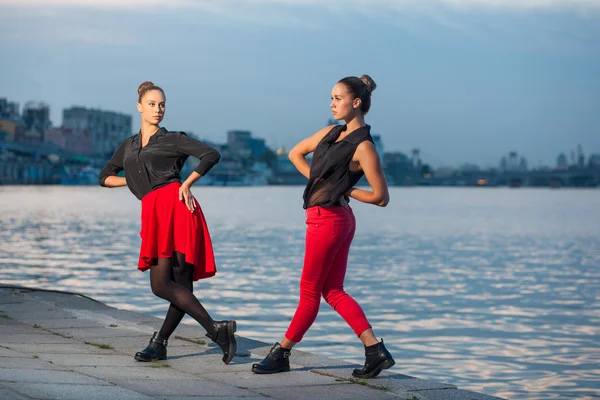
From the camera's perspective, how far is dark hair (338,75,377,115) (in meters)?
6.50

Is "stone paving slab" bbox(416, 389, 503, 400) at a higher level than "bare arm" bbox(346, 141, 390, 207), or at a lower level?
lower

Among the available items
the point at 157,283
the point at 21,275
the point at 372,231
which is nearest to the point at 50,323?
the point at 157,283

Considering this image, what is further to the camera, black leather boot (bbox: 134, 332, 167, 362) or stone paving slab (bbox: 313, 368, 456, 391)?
black leather boot (bbox: 134, 332, 167, 362)

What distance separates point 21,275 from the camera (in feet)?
67.9

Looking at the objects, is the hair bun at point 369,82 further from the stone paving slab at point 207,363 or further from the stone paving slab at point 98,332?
the stone paving slab at point 98,332

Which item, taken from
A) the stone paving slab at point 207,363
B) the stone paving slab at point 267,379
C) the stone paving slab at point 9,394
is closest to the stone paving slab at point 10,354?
the stone paving slab at point 207,363

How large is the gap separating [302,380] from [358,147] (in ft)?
4.54

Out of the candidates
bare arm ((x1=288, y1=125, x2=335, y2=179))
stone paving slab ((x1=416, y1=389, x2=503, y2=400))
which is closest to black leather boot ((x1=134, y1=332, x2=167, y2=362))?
bare arm ((x1=288, y1=125, x2=335, y2=179))

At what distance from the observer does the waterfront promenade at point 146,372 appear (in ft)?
19.0

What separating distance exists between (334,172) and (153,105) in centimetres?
130

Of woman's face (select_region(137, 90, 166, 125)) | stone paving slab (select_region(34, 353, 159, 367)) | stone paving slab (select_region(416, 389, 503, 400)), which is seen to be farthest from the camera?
woman's face (select_region(137, 90, 166, 125))

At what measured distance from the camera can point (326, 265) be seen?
652 cm

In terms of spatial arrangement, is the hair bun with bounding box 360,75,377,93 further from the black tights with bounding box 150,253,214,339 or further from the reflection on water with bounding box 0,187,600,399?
the reflection on water with bounding box 0,187,600,399

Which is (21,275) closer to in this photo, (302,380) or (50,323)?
(50,323)
